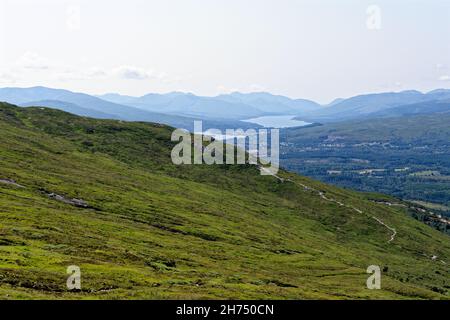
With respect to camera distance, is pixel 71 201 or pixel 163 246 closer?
pixel 163 246

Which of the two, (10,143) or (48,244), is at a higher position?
(10,143)

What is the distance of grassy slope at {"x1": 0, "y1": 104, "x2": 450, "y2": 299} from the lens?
64.6 metres

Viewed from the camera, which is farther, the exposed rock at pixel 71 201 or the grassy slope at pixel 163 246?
the exposed rock at pixel 71 201

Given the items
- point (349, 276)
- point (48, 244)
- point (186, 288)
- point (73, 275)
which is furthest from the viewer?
point (349, 276)

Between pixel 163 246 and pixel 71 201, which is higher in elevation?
pixel 71 201

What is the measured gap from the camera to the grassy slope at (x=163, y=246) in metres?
64.6

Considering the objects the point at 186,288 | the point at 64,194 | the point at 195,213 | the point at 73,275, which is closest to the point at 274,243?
the point at 195,213

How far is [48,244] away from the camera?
7744 centimetres

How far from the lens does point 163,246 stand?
100 m

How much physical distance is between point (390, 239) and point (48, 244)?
154734 mm

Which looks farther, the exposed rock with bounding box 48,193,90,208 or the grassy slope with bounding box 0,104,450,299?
the exposed rock with bounding box 48,193,90,208

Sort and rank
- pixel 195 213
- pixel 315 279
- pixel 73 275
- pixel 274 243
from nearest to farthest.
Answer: pixel 73 275
pixel 315 279
pixel 274 243
pixel 195 213

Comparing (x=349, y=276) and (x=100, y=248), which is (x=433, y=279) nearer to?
(x=349, y=276)
